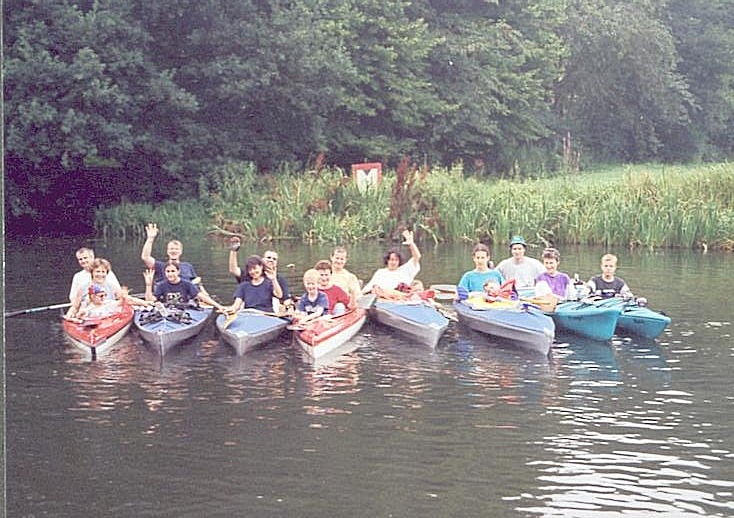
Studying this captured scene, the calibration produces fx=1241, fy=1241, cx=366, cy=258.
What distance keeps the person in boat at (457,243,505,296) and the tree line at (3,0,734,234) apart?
14.6m

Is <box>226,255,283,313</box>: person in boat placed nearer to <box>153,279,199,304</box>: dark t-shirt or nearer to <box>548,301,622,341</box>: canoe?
<box>153,279,199,304</box>: dark t-shirt

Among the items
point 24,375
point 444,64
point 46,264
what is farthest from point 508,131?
point 24,375

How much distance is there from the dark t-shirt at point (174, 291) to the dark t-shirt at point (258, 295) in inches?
23.7

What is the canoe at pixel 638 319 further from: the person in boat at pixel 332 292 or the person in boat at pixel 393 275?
the person in boat at pixel 332 292

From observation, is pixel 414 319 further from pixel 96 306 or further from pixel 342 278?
pixel 96 306

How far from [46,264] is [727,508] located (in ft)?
50.6

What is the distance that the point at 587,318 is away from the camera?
12.2 metres

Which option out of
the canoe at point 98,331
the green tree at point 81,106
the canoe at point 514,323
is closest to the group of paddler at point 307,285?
the canoe at point 98,331

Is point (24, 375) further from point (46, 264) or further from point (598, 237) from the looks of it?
point (598, 237)

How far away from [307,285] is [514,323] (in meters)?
2.02

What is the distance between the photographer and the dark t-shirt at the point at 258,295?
12.2 meters

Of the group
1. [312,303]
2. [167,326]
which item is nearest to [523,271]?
[312,303]

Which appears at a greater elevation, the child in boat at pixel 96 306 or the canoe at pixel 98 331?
the child in boat at pixel 96 306

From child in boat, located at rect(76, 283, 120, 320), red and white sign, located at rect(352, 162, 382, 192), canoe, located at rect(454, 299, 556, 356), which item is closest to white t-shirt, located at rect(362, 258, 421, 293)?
canoe, located at rect(454, 299, 556, 356)
